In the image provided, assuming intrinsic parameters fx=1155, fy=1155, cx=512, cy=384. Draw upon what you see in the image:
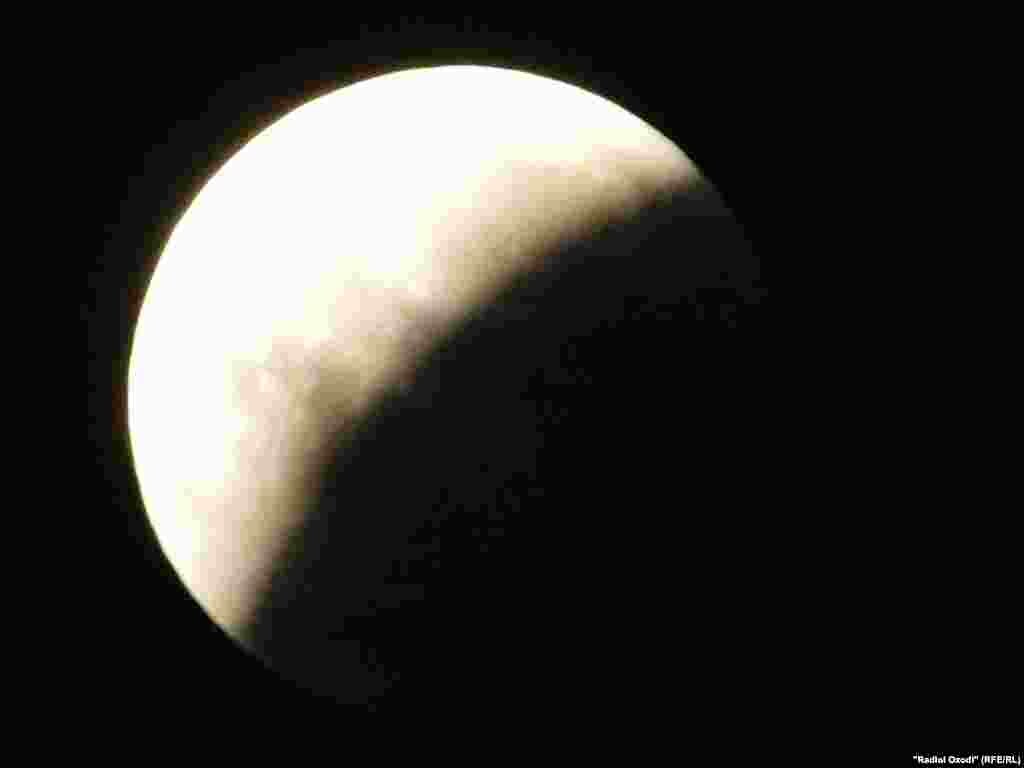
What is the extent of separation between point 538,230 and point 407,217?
320 millimetres

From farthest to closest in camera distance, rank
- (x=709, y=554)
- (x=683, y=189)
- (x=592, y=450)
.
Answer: (x=683, y=189), (x=709, y=554), (x=592, y=450)

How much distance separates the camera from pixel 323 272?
267 centimetres

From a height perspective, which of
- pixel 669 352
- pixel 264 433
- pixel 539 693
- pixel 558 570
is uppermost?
pixel 669 352

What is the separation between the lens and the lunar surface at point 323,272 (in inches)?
105

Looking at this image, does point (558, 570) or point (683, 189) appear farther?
point (683, 189)

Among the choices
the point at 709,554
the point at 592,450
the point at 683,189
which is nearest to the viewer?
the point at 592,450

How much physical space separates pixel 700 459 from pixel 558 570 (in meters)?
0.43

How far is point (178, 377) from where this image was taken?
2785mm

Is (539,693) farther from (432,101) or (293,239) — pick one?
(432,101)

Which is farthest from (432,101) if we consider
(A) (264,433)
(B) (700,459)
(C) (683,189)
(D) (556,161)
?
(B) (700,459)

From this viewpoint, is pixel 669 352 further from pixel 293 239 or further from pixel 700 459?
pixel 293 239

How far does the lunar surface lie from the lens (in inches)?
105

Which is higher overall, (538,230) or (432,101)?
(432,101)

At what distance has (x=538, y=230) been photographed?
276 cm
